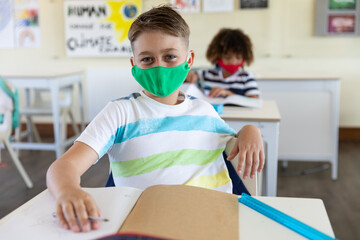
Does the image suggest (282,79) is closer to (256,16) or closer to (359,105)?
(256,16)

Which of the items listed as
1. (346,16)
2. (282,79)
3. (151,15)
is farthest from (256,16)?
(151,15)

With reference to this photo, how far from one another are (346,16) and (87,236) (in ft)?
12.5

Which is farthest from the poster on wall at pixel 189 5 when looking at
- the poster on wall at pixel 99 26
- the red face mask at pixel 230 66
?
the red face mask at pixel 230 66

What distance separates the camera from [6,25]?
4.21m

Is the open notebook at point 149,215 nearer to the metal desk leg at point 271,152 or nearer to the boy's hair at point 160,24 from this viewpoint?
the boy's hair at point 160,24

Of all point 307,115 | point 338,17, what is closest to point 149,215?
point 307,115

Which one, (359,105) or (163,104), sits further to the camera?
(359,105)

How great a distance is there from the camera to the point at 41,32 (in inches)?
165

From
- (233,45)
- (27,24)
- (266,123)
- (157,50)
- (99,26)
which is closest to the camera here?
(157,50)

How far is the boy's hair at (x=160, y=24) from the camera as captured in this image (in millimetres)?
956

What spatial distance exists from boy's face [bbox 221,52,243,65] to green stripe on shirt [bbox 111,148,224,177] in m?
1.47

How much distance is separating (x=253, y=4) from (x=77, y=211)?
358 centimetres

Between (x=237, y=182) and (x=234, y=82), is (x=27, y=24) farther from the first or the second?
(x=237, y=182)

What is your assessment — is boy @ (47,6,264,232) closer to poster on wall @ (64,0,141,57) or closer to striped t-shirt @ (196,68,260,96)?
striped t-shirt @ (196,68,260,96)
